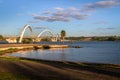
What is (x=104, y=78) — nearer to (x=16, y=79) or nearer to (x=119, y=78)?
(x=119, y=78)

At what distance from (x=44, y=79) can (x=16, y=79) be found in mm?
2006

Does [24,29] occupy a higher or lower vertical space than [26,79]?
higher

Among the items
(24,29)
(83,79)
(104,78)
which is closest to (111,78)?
(104,78)

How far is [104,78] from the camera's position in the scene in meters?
16.7

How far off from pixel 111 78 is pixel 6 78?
7709 mm

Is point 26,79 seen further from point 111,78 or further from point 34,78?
point 111,78

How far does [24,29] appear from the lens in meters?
194

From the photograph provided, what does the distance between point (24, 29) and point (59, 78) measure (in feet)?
593

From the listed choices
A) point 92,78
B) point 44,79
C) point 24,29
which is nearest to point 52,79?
point 44,79

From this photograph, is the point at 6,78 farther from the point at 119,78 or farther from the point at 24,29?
the point at 24,29

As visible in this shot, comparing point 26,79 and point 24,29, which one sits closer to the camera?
point 26,79

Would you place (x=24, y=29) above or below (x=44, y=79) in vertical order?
above

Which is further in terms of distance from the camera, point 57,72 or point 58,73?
point 57,72

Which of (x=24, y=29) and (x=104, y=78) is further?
(x=24, y=29)
